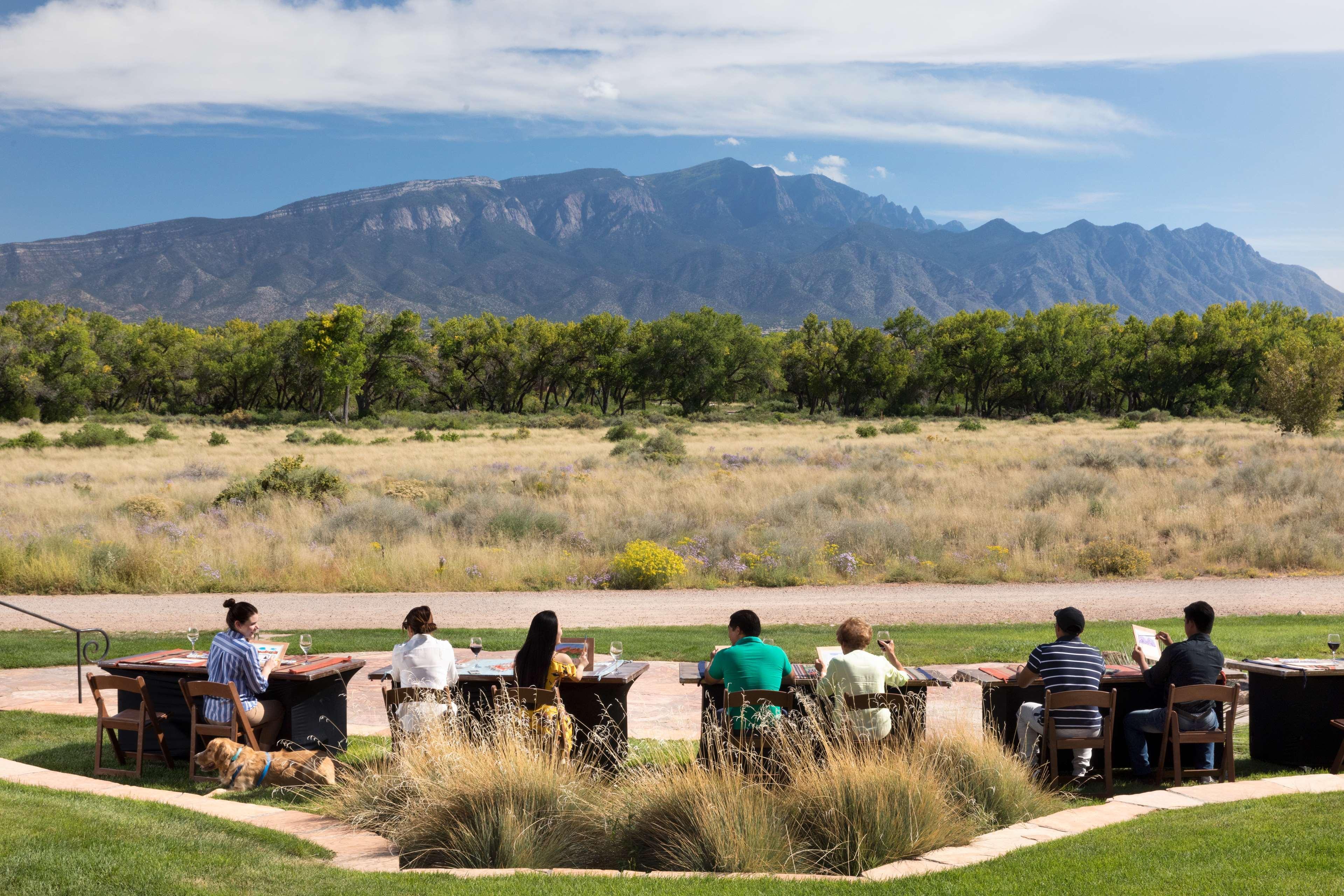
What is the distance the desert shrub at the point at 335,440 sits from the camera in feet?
147

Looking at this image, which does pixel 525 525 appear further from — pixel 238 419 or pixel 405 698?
pixel 238 419

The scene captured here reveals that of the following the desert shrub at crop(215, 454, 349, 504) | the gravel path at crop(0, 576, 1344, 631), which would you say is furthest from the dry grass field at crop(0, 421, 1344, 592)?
the gravel path at crop(0, 576, 1344, 631)

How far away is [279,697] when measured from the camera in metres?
7.38

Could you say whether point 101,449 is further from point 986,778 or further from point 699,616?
point 986,778

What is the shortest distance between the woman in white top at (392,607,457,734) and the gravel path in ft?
20.7

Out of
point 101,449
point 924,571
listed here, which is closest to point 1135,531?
point 924,571

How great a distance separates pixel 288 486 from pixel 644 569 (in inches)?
393

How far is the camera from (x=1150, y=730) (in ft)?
22.2

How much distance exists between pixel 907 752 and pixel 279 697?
453 cm

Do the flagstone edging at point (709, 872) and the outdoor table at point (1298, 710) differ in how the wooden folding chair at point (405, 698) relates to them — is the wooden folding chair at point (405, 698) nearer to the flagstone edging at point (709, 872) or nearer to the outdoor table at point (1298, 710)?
the flagstone edging at point (709, 872)

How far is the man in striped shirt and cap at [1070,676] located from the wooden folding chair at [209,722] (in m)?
5.24

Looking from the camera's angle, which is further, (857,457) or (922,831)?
(857,457)

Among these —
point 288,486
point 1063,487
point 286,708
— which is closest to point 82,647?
point 286,708

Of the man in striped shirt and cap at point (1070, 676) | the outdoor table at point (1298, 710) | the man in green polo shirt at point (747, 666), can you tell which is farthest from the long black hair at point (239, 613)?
the outdoor table at point (1298, 710)
